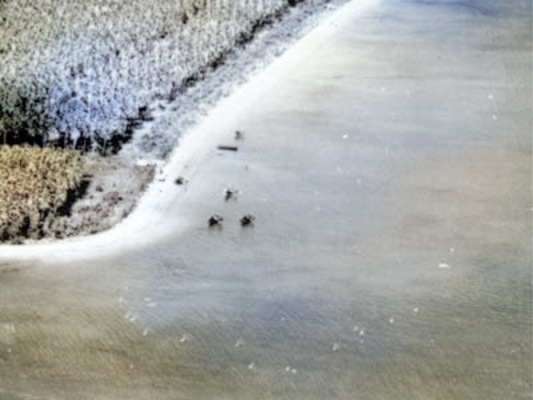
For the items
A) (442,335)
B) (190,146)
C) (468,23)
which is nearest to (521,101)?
(468,23)

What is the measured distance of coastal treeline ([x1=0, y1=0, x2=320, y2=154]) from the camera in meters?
8.06

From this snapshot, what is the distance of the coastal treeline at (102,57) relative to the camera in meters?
8.06

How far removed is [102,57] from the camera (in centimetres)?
959

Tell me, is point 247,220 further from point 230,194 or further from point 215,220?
point 230,194

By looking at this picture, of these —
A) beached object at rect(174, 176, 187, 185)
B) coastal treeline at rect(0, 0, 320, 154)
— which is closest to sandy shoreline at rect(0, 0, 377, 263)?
beached object at rect(174, 176, 187, 185)

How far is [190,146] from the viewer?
300 inches

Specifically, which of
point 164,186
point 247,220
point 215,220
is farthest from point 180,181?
point 247,220

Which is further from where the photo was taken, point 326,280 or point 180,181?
point 180,181

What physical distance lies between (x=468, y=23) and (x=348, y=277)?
228 inches

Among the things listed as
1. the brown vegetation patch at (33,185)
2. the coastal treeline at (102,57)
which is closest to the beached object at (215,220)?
the brown vegetation patch at (33,185)

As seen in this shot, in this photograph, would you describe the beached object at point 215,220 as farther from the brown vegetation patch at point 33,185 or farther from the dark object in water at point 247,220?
the brown vegetation patch at point 33,185

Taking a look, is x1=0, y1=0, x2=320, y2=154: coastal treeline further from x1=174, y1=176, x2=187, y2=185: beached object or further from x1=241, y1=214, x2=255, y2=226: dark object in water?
x1=241, y1=214, x2=255, y2=226: dark object in water

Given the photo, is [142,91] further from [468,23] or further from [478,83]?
[468,23]

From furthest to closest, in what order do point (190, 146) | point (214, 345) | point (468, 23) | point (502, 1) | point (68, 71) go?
point (502, 1) < point (468, 23) < point (68, 71) < point (190, 146) < point (214, 345)
